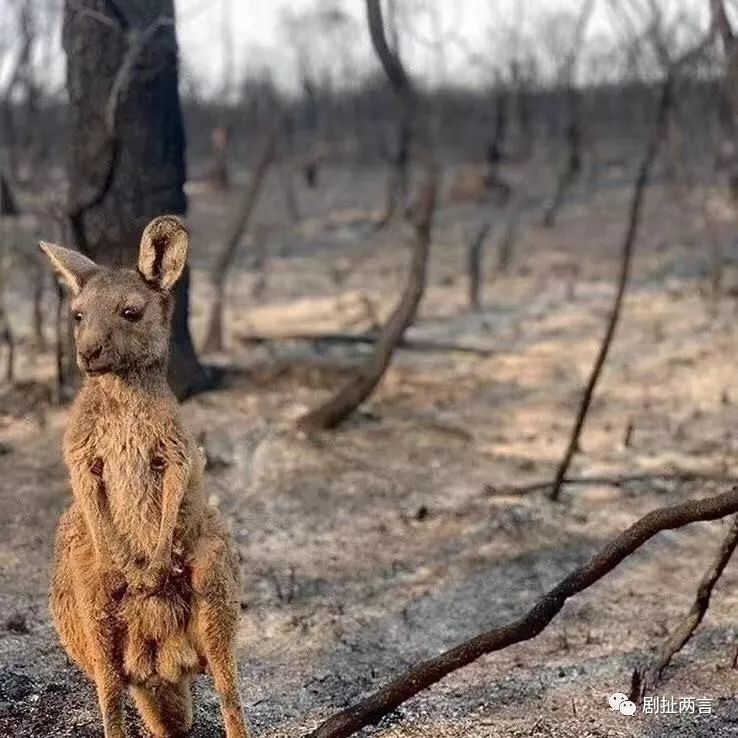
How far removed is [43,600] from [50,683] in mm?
724

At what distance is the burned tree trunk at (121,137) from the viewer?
19.0 feet

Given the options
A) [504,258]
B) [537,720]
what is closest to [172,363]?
[537,720]

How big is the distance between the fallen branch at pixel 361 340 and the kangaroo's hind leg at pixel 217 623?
5840 millimetres

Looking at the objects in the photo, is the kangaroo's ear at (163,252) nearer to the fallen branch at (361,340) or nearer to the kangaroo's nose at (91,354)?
the kangaroo's nose at (91,354)

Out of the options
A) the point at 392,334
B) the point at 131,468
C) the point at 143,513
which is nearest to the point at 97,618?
the point at 143,513

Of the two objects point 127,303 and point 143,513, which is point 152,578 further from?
point 127,303

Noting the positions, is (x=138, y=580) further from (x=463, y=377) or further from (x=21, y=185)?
(x=21, y=185)

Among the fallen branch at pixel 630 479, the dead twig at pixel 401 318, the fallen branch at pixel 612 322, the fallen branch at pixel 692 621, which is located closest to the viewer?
the fallen branch at pixel 692 621

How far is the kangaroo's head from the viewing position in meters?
2.55

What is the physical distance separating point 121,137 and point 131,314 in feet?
12.1

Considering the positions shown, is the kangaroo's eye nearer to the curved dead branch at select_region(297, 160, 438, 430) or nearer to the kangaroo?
the kangaroo

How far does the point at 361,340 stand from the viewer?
8.55 meters

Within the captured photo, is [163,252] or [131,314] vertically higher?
[163,252]

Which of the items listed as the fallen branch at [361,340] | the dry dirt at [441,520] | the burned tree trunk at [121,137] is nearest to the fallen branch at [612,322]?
the dry dirt at [441,520]
